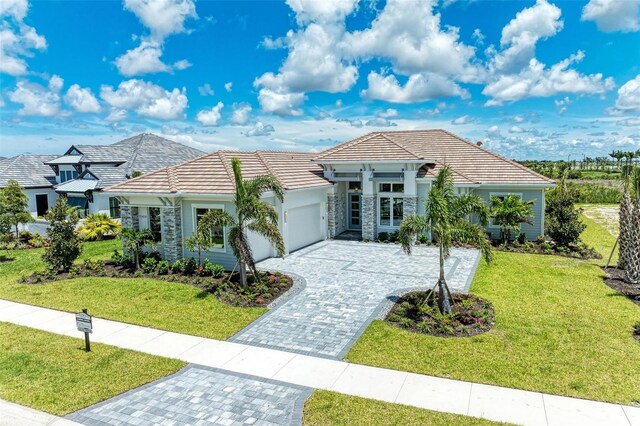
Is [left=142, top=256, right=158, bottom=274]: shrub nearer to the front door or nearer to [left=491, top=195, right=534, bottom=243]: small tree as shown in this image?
[left=491, top=195, right=534, bottom=243]: small tree

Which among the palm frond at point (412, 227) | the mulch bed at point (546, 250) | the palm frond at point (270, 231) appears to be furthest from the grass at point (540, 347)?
the mulch bed at point (546, 250)

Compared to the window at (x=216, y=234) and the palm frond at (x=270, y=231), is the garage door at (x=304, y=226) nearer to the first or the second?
the window at (x=216, y=234)

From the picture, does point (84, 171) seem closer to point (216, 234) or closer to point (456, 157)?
point (216, 234)

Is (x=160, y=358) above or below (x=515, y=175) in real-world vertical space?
below

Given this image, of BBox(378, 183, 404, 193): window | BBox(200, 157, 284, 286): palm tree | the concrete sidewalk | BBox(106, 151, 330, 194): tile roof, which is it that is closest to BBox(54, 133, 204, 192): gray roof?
BBox(106, 151, 330, 194): tile roof

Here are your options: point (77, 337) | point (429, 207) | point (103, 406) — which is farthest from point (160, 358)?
point (429, 207)

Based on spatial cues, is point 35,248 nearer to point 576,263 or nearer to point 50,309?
point 50,309
